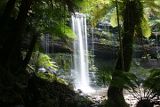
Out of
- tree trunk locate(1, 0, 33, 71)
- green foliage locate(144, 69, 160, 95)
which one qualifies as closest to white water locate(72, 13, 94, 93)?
green foliage locate(144, 69, 160, 95)

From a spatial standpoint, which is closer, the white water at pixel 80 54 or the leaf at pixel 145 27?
the leaf at pixel 145 27

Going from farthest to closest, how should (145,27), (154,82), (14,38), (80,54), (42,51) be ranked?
1. (80,54)
2. (145,27)
3. (42,51)
4. (154,82)
5. (14,38)

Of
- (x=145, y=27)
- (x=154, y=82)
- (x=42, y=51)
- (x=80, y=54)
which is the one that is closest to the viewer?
(x=154, y=82)

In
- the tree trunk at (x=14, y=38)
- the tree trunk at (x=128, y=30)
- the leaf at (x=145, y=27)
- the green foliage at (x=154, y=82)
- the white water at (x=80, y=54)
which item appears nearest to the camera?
the tree trunk at (x=14, y=38)

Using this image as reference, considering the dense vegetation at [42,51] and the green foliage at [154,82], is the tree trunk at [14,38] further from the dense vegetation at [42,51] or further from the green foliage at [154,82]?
the green foliage at [154,82]

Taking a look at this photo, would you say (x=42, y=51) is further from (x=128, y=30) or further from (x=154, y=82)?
(x=154, y=82)

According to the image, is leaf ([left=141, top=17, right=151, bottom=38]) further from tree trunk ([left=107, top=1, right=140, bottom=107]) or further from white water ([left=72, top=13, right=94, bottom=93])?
white water ([left=72, top=13, right=94, bottom=93])

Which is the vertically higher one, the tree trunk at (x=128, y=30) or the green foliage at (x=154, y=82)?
the tree trunk at (x=128, y=30)

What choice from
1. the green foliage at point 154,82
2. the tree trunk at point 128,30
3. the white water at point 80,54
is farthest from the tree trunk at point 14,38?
the white water at point 80,54

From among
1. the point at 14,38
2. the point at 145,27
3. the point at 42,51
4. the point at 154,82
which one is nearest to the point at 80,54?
the point at 145,27

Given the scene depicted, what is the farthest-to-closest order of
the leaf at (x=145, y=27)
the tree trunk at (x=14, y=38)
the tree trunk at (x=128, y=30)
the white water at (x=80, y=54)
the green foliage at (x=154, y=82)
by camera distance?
the white water at (x=80, y=54) → the leaf at (x=145, y=27) → the tree trunk at (x=128, y=30) → the green foliage at (x=154, y=82) → the tree trunk at (x=14, y=38)

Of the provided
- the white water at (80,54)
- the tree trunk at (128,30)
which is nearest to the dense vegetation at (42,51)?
the tree trunk at (128,30)

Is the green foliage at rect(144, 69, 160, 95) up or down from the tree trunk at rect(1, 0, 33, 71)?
down

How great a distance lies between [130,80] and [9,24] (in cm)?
271
